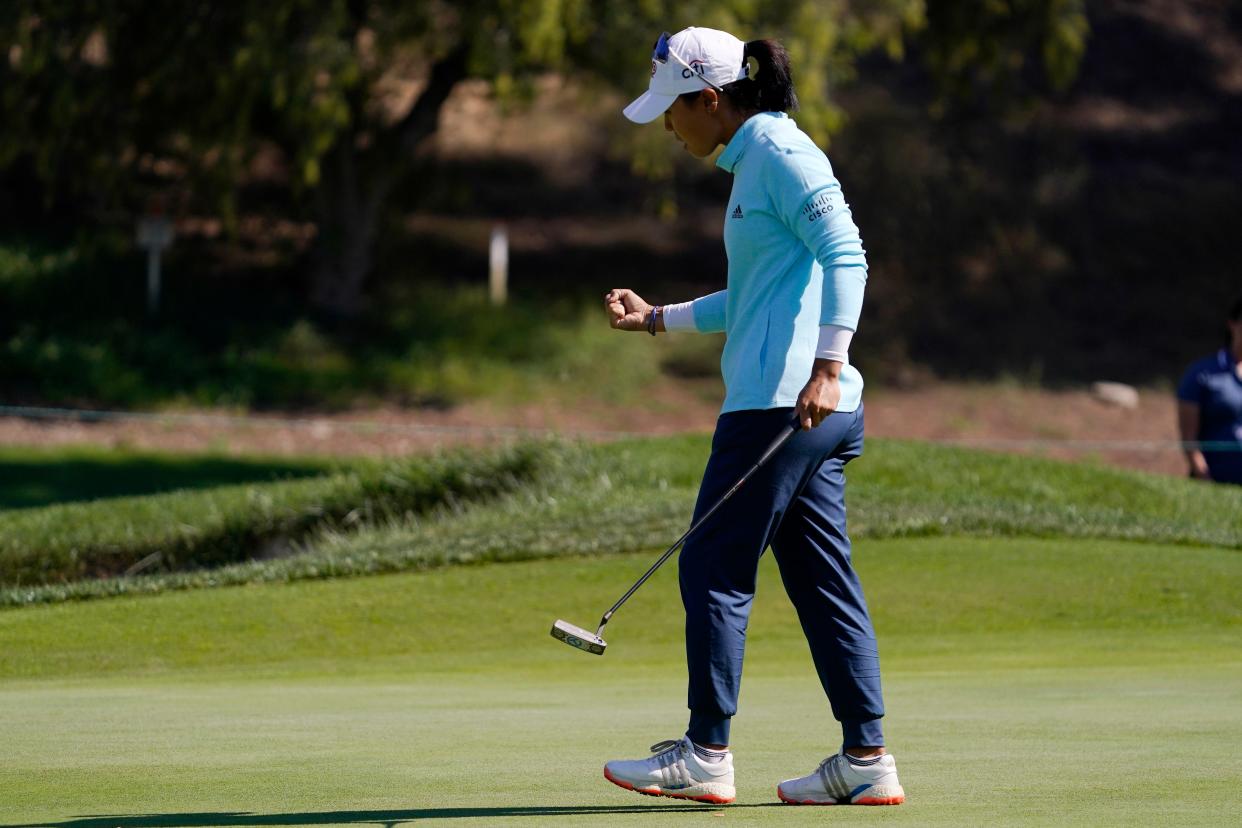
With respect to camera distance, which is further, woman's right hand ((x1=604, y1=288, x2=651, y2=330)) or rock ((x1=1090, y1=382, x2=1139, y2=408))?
rock ((x1=1090, y1=382, x2=1139, y2=408))

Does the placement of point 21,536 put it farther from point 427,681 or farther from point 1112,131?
point 1112,131

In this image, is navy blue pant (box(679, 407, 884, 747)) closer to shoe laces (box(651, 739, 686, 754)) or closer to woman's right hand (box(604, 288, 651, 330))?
shoe laces (box(651, 739, 686, 754))

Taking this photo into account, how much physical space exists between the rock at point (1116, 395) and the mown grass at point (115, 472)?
11329 mm

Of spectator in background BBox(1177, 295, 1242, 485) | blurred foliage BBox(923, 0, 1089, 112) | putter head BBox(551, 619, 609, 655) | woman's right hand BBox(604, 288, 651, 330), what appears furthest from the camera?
blurred foliage BBox(923, 0, 1089, 112)

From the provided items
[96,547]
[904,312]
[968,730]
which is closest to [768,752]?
[968,730]

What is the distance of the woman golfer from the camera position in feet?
14.5

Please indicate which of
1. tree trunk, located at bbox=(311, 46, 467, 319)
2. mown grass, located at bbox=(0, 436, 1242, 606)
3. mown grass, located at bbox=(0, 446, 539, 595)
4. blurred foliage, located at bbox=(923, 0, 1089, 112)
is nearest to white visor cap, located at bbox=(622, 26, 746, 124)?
mown grass, located at bbox=(0, 436, 1242, 606)

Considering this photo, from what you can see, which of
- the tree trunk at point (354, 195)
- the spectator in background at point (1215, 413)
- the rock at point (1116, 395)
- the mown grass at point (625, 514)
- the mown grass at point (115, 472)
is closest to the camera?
the mown grass at point (625, 514)

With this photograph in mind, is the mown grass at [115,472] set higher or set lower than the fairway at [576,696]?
lower

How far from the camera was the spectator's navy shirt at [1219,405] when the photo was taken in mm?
13133

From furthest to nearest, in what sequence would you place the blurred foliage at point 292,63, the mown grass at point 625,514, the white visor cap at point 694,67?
the blurred foliage at point 292,63, the mown grass at point 625,514, the white visor cap at point 694,67

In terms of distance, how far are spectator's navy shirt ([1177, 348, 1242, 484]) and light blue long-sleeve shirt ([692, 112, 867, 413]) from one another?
362 inches

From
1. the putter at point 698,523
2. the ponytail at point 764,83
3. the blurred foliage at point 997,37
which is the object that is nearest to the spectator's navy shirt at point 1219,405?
the ponytail at point 764,83

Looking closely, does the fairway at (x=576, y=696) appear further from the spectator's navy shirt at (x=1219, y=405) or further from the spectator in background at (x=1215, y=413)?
the spectator's navy shirt at (x=1219, y=405)
